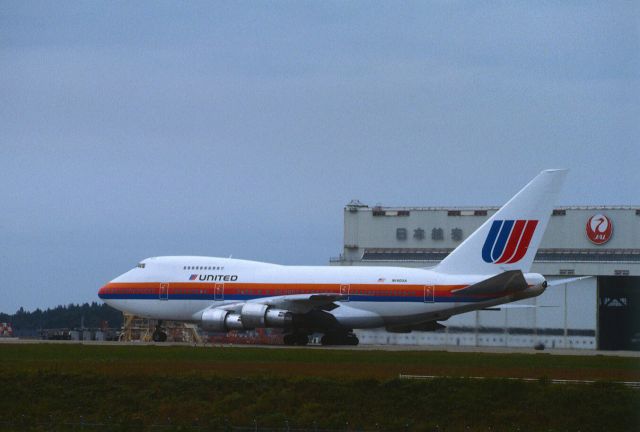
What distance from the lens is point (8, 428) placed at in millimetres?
37750

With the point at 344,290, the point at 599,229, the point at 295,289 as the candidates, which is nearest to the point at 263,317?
the point at 295,289

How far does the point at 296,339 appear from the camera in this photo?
2731 inches

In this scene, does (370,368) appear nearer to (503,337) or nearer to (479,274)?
(479,274)

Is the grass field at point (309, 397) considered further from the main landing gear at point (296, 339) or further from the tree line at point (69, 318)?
the tree line at point (69, 318)

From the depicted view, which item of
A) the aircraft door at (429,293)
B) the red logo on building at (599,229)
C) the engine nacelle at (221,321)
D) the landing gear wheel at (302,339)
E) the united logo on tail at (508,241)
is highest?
the red logo on building at (599,229)

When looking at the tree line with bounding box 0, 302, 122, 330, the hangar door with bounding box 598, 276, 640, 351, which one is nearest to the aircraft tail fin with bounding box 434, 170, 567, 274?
the hangar door with bounding box 598, 276, 640, 351

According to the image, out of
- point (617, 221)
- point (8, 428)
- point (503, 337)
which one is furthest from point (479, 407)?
point (617, 221)

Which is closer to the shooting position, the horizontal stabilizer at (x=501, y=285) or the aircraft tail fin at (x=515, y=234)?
the horizontal stabilizer at (x=501, y=285)

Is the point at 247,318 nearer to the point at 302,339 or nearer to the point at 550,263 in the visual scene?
the point at 302,339

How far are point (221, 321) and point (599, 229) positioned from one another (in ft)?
107

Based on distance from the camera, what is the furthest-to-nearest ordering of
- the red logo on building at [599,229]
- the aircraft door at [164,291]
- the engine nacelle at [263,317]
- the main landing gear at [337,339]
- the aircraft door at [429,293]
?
the red logo on building at [599,229] < the aircraft door at [164,291] < the main landing gear at [337,339] < the engine nacelle at [263,317] < the aircraft door at [429,293]

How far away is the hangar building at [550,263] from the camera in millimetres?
81375

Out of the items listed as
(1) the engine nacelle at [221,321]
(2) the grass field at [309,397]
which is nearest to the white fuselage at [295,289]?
(1) the engine nacelle at [221,321]

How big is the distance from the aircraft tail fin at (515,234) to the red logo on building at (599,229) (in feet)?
72.0
